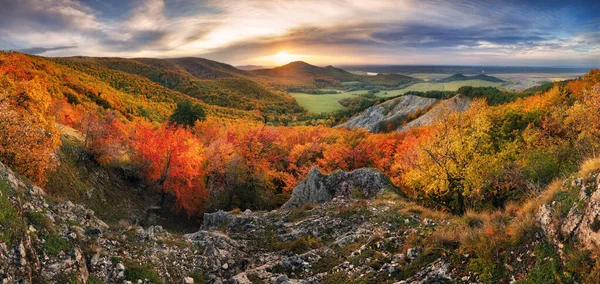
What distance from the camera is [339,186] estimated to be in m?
28.9

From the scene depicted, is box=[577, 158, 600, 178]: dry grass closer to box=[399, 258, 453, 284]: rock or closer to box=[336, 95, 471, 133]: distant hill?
box=[399, 258, 453, 284]: rock

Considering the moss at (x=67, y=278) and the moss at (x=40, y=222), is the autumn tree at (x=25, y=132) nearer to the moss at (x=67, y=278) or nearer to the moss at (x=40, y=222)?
the moss at (x=40, y=222)

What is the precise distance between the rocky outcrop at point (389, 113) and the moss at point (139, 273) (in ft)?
506

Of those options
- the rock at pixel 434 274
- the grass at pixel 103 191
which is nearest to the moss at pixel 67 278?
the rock at pixel 434 274

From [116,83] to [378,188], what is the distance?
20044cm

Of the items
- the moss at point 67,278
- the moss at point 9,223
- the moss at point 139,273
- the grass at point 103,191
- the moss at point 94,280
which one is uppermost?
the moss at point 9,223

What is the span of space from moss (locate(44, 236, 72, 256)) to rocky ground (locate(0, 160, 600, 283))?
35mm

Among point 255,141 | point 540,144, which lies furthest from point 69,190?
point 540,144

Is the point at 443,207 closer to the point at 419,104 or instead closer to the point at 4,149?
the point at 4,149

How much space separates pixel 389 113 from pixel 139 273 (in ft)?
584

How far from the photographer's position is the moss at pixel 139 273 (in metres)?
12.1

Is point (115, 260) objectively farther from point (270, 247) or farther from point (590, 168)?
point (590, 168)

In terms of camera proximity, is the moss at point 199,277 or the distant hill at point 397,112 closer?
the moss at point 199,277

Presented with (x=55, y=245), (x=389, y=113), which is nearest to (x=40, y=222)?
(x=55, y=245)
